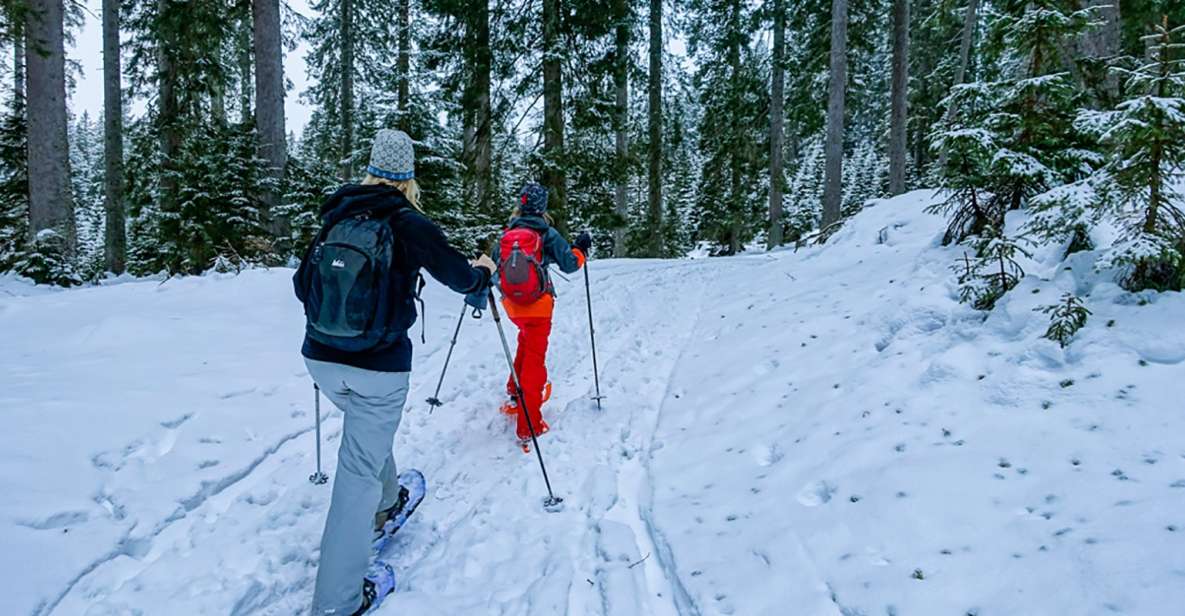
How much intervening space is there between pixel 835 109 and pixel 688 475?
1405 centimetres

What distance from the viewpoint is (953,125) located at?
597 cm

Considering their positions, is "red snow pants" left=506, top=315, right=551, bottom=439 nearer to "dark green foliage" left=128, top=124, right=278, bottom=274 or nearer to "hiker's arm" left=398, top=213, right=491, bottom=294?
"hiker's arm" left=398, top=213, right=491, bottom=294

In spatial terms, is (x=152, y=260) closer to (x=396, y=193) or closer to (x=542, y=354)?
(x=542, y=354)

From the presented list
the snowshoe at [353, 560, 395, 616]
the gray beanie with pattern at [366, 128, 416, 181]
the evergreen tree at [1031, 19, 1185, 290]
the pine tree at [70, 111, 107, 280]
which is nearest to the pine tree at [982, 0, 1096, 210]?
the evergreen tree at [1031, 19, 1185, 290]

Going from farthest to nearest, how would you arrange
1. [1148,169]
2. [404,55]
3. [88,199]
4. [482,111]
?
1. [88,199]
2. [404,55]
3. [482,111]
4. [1148,169]

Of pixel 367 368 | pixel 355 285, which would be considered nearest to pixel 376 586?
pixel 367 368

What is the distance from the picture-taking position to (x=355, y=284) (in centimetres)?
260

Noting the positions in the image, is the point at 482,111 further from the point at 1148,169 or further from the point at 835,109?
the point at 1148,169

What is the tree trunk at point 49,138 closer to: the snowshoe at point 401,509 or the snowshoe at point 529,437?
the snowshoe at point 529,437

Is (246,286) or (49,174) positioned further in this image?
(49,174)

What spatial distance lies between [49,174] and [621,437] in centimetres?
1210

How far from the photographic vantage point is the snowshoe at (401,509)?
10.9ft

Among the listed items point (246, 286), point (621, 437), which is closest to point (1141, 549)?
point (621, 437)

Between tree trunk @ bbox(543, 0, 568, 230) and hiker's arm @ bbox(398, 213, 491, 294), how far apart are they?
33.7ft
